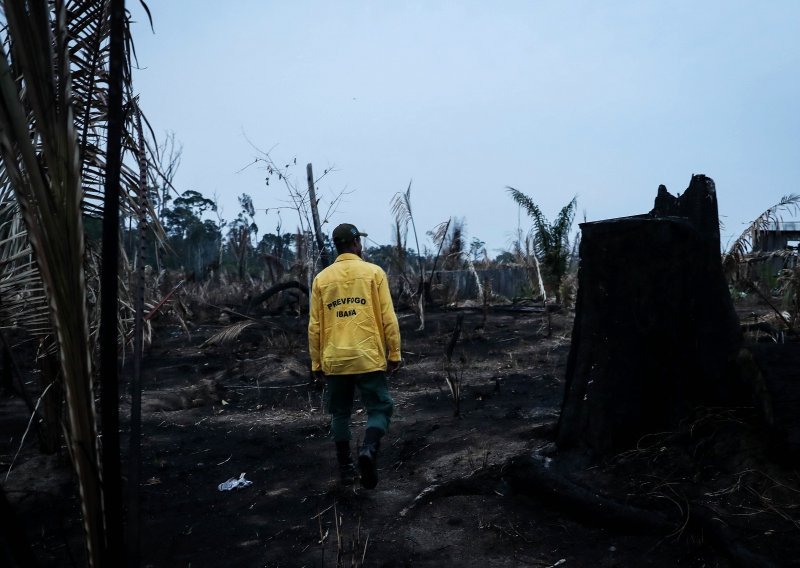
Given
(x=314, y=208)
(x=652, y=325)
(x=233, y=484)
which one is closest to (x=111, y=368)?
(x=652, y=325)

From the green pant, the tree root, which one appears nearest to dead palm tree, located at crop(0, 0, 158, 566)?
the tree root

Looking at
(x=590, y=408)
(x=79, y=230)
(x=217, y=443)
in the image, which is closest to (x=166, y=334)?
(x=217, y=443)

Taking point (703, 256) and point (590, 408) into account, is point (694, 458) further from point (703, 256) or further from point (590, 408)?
point (703, 256)

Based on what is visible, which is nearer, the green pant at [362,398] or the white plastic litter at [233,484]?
the green pant at [362,398]

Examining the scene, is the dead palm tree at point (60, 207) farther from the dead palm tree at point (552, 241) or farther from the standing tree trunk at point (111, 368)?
the dead palm tree at point (552, 241)

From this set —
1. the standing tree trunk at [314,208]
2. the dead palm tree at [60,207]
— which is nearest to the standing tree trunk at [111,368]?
the dead palm tree at [60,207]

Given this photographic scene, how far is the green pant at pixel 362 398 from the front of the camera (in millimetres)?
4383

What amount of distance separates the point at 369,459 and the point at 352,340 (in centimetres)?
74

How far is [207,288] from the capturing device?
17.4 metres

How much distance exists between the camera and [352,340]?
4.32m

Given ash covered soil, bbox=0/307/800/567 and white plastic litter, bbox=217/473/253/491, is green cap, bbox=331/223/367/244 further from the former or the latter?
white plastic litter, bbox=217/473/253/491

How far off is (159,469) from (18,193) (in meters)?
4.65

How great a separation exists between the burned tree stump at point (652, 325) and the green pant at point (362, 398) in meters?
1.21

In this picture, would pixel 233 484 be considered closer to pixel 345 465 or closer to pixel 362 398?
pixel 345 465
